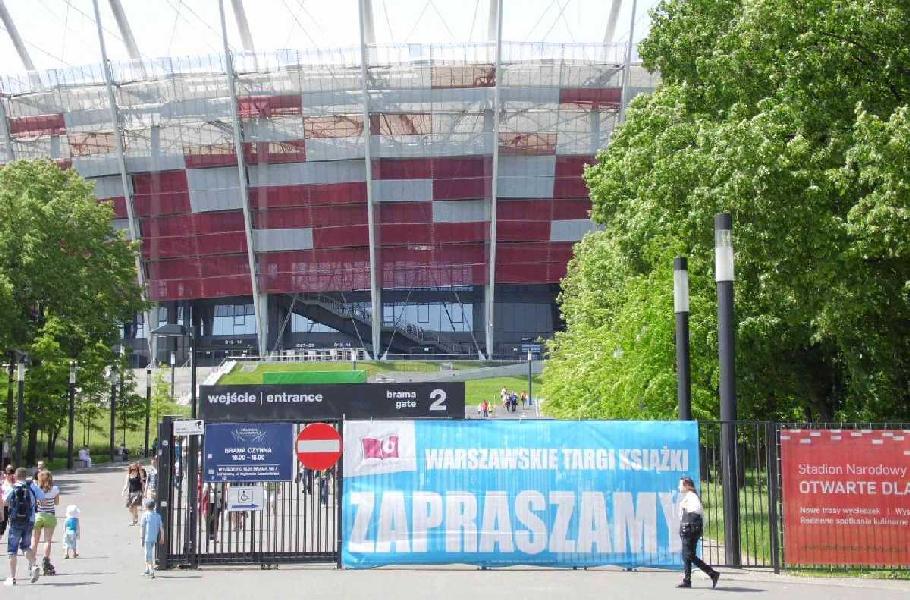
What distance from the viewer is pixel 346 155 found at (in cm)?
7931

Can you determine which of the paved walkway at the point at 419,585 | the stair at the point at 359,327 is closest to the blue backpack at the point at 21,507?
the paved walkway at the point at 419,585

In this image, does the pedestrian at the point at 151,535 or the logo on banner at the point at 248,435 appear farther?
the logo on banner at the point at 248,435

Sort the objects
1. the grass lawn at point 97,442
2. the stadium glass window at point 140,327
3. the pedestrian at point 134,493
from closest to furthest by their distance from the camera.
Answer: the pedestrian at point 134,493 → the grass lawn at point 97,442 → the stadium glass window at point 140,327

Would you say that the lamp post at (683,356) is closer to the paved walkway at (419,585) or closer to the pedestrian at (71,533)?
the paved walkway at (419,585)

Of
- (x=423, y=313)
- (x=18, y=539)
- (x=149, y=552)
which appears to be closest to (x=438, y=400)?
(x=149, y=552)

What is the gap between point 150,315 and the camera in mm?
88625

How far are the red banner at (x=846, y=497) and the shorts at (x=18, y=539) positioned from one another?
32.2ft

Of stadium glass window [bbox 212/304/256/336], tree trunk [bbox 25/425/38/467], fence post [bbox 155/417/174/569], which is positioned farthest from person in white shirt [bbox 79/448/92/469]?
stadium glass window [bbox 212/304/256/336]

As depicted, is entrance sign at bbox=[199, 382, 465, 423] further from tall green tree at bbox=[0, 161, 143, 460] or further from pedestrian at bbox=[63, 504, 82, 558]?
pedestrian at bbox=[63, 504, 82, 558]

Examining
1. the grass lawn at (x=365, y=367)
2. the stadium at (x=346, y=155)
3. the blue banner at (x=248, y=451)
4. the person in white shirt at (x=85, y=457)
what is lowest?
the person in white shirt at (x=85, y=457)

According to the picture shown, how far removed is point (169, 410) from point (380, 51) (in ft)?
91.4

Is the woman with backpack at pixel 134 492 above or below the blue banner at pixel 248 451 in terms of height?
below

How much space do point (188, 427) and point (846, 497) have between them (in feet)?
28.0

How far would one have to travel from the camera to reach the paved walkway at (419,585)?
509 inches
